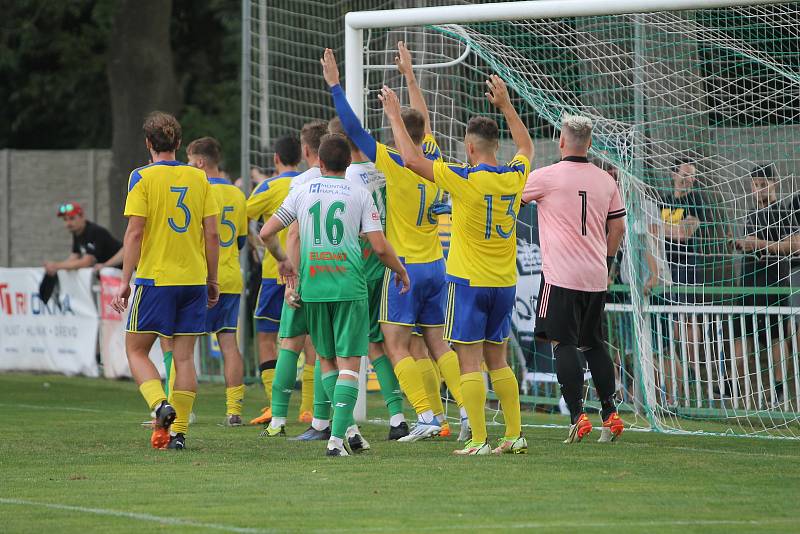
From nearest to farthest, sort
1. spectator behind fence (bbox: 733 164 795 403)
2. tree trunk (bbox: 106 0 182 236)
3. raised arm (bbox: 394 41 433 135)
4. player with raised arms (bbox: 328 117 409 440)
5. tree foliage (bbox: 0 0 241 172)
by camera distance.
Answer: raised arm (bbox: 394 41 433 135)
player with raised arms (bbox: 328 117 409 440)
spectator behind fence (bbox: 733 164 795 403)
tree trunk (bbox: 106 0 182 236)
tree foliage (bbox: 0 0 241 172)

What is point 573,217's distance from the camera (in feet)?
32.4

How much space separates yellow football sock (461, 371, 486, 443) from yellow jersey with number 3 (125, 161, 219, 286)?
1946 millimetres

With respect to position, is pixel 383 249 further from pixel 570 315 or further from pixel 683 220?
pixel 683 220

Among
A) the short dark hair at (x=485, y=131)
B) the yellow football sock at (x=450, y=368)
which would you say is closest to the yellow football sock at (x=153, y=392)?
the yellow football sock at (x=450, y=368)

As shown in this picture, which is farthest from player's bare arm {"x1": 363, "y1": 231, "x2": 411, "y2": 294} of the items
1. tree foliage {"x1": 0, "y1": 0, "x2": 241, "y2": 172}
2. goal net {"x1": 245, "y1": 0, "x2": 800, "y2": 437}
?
tree foliage {"x1": 0, "y1": 0, "x2": 241, "y2": 172}

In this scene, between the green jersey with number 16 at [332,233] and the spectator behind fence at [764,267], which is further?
the spectator behind fence at [764,267]

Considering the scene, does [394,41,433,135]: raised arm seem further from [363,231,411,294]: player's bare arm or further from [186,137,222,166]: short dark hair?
[186,137,222,166]: short dark hair

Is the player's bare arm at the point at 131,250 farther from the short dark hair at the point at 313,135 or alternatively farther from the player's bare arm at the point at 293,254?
the short dark hair at the point at 313,135

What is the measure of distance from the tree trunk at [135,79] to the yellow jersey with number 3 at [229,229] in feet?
38.1

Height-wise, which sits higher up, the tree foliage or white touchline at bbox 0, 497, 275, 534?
the tree foliage

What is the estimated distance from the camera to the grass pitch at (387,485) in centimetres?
659

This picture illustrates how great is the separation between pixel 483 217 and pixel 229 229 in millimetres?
3396

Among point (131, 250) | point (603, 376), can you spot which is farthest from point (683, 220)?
point (131, 250)

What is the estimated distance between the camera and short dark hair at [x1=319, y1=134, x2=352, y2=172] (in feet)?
29.7
